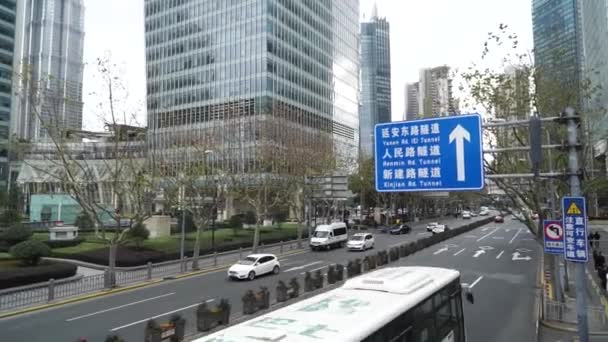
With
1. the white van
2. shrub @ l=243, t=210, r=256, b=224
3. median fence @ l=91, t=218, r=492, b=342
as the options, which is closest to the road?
median fence @ l=91, t=218, r=492, b=342

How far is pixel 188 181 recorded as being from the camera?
2883cm

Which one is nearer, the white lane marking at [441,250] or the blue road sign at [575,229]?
the blue road sign at [575,229]

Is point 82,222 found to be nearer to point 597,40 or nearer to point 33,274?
point 33,274

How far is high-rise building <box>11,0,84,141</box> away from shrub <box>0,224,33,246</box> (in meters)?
7.04

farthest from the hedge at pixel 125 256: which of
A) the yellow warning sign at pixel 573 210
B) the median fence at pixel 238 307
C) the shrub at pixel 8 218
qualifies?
the yellow warning sign at pixel 573 210

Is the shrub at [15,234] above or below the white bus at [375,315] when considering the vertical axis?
below

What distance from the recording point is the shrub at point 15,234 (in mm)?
30125

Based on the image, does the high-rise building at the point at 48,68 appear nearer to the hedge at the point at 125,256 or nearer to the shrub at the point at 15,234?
the shrub at the point at 15,234

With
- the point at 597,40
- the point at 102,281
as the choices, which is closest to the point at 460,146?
the point at 102,281

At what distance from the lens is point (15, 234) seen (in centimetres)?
3041

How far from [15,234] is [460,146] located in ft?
107

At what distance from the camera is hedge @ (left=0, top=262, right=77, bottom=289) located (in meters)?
20.8

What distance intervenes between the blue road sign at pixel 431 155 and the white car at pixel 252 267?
46.0 ft

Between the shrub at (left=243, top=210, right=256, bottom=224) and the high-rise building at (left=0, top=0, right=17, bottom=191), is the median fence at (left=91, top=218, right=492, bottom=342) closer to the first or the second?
the shrub at (left=243, top=210, right=256, bottom=224)
